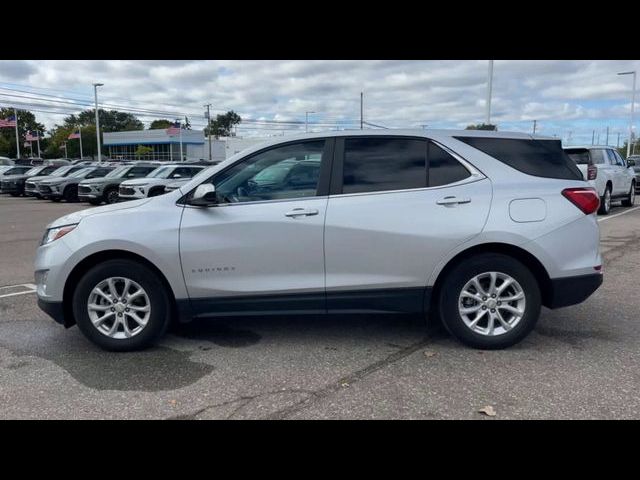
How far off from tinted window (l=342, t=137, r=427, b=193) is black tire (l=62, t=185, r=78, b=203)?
20.1 metres

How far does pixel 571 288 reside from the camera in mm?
4281

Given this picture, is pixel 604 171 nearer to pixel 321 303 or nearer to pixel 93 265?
pixel 321 303

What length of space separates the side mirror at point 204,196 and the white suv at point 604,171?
10945mm

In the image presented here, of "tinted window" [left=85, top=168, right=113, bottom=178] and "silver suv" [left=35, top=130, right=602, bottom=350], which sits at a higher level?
"tinted window" [left=85, top=168, right=113, bottom=178]

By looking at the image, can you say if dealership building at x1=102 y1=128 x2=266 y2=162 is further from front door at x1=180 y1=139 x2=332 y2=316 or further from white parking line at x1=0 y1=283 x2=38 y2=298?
front door at x1=180 y1=139 x2=332 y2=316

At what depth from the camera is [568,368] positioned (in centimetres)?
400

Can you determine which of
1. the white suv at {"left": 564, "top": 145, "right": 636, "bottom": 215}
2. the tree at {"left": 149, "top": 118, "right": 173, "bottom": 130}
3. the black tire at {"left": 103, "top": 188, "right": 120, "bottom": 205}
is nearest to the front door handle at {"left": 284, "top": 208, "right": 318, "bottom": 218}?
the white suv at {"left": 564, "top": 145, "right": 636, "bottom": 215}

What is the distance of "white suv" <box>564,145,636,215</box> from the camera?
43.7 ft

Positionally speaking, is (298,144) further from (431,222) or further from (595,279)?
(595,279)

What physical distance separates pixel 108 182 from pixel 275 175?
1649 cm

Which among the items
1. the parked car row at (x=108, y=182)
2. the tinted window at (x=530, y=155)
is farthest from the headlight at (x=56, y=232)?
the parked car row at (x=108, y=182)

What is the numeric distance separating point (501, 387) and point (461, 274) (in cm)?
96

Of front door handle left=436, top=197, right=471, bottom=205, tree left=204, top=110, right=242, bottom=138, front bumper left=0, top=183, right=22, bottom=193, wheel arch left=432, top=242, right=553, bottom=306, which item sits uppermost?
tree left=204, top=110, right=242, bottom=138
